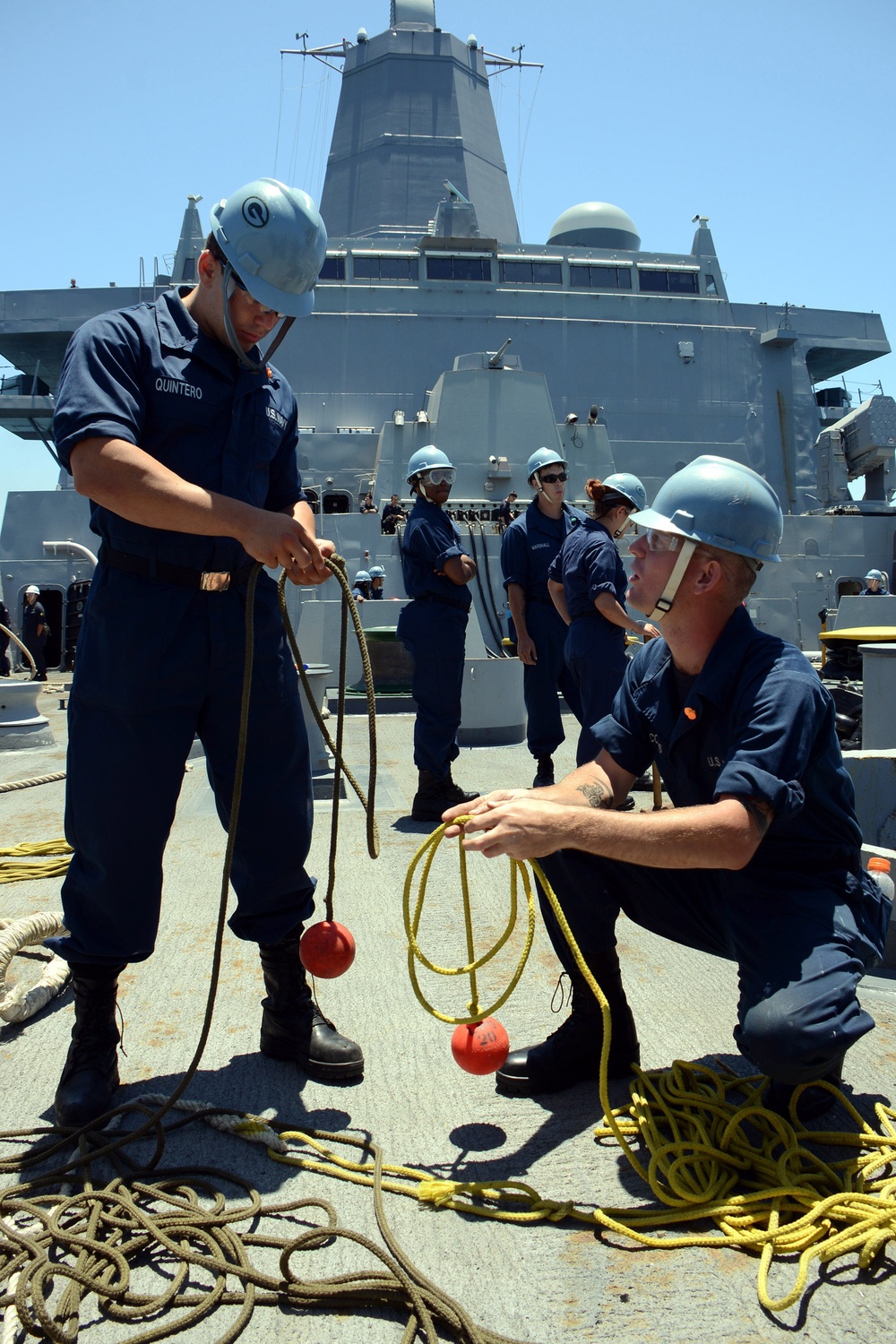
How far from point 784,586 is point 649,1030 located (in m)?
15.6

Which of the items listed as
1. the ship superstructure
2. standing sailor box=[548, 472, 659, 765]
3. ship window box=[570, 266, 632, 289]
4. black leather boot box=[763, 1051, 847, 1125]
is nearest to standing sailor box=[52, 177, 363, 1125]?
black leather boot box=[763, 1051, 847, 1125]

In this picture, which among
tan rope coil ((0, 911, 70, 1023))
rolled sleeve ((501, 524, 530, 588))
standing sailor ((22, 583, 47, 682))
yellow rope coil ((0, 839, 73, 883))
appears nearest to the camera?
tan rope coil ((0, 911, 70, 1023))

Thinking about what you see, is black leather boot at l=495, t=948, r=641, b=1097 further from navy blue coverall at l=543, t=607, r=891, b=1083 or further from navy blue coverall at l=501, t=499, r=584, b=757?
navy blue coverall at l=501, t=499, r=584, b=757

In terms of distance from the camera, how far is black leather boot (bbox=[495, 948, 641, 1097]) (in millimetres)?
2076

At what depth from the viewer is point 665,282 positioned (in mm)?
23266

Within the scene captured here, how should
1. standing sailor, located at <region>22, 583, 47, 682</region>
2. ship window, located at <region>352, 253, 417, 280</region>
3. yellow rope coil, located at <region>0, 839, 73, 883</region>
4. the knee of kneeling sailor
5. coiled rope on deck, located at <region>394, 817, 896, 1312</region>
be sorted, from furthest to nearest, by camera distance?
ship window, located at <region>352, 253, 417, 280</region>
standing sailor, located at <region>22, 583, 47, 682</region>
yellow rope coil, located at <region>0, 839, 73, 883</region>
the knee of kneeling sailor
coiled rope on deck, located at <region>394, 817, 896, 1312</region>

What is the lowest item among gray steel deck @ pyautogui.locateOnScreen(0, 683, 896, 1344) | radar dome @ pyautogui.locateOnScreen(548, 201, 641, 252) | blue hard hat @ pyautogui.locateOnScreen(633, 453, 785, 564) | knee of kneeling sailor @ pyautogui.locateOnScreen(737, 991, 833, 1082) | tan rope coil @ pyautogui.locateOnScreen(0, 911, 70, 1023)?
gray steel deck @ pyautogui.locateOnScreen(0, 683, 896, 1344)

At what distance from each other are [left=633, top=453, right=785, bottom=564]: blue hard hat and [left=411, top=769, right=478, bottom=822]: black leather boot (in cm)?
298

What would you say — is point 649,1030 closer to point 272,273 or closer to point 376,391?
point 272,273

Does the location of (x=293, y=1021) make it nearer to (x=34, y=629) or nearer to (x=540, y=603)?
(x=540, y=603)

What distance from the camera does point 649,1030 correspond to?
2.32 meters

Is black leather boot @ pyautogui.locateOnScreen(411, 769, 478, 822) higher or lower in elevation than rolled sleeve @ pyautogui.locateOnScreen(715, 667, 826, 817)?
lower

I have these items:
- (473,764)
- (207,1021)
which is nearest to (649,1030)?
(207,1021)

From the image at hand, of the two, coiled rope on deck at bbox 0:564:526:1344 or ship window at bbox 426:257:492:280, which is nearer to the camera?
coiled rope on deck at bbox 0:564:526:1344
